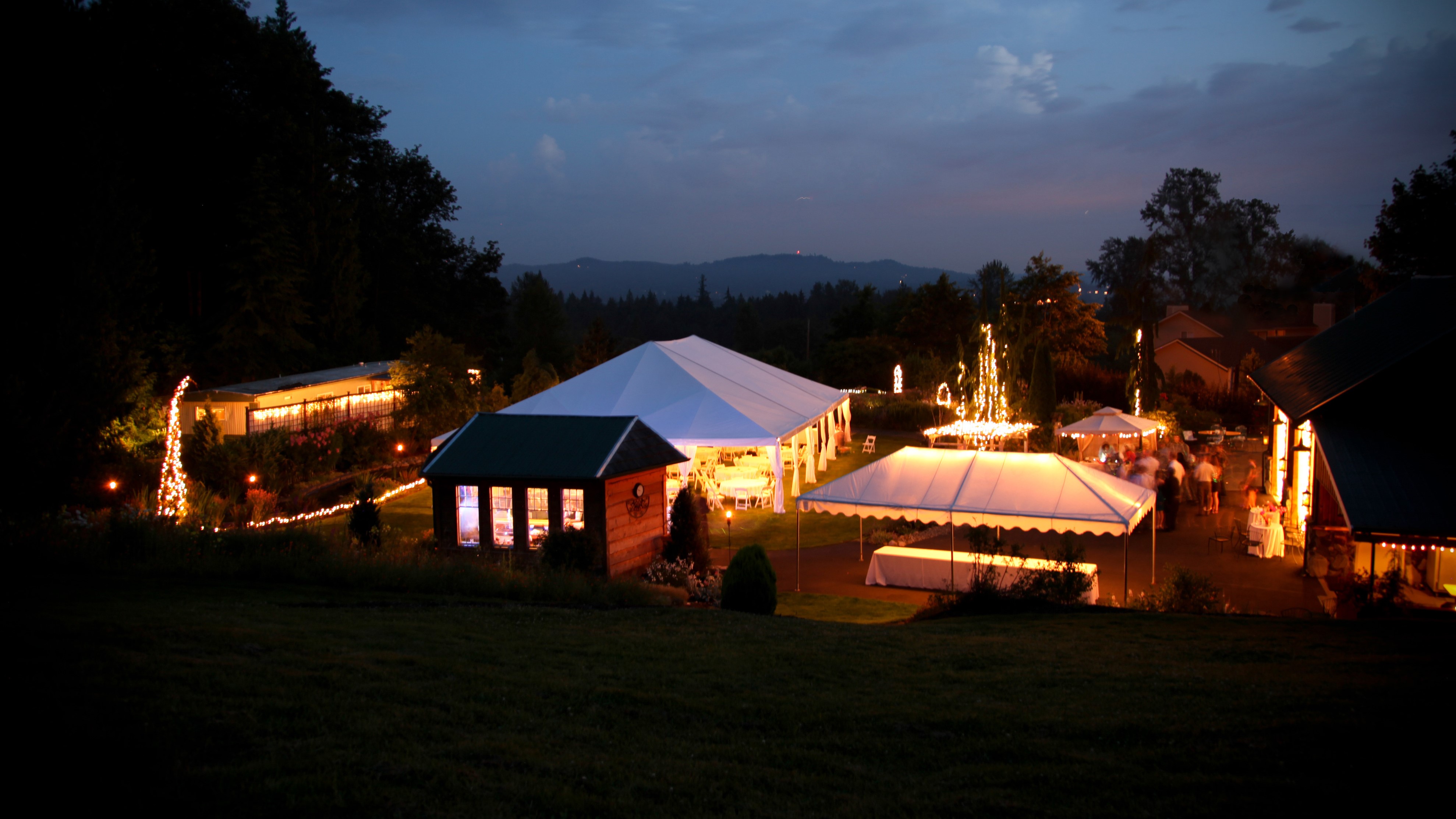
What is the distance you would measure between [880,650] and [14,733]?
18.1 feet

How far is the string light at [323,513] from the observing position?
1488 centimetres

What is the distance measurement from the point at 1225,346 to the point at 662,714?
3887 cm

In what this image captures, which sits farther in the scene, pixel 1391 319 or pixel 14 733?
pixel 1391 319

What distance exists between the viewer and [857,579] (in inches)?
472

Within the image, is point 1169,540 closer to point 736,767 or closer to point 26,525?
point 736,767

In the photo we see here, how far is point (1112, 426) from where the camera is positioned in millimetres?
18781

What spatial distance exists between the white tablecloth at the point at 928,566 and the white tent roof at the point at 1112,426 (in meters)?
7.99

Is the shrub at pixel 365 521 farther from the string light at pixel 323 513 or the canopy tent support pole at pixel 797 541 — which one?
the canopy tent support pole at pixel 797 541

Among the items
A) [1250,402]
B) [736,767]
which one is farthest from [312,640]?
[1250,402]

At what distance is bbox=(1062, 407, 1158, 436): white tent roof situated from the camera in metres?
18.7

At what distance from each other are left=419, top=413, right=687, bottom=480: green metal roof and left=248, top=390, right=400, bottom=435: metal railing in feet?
29.7

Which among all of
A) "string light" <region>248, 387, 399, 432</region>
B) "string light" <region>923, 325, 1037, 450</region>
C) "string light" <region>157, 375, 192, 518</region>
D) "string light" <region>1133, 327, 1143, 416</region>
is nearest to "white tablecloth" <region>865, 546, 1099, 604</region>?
"string light" <region>923, 325, 1037, 450</region>

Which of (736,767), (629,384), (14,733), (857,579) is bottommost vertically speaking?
(857,579)

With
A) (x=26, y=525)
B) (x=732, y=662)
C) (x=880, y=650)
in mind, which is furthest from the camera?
(x=26, y=525)
